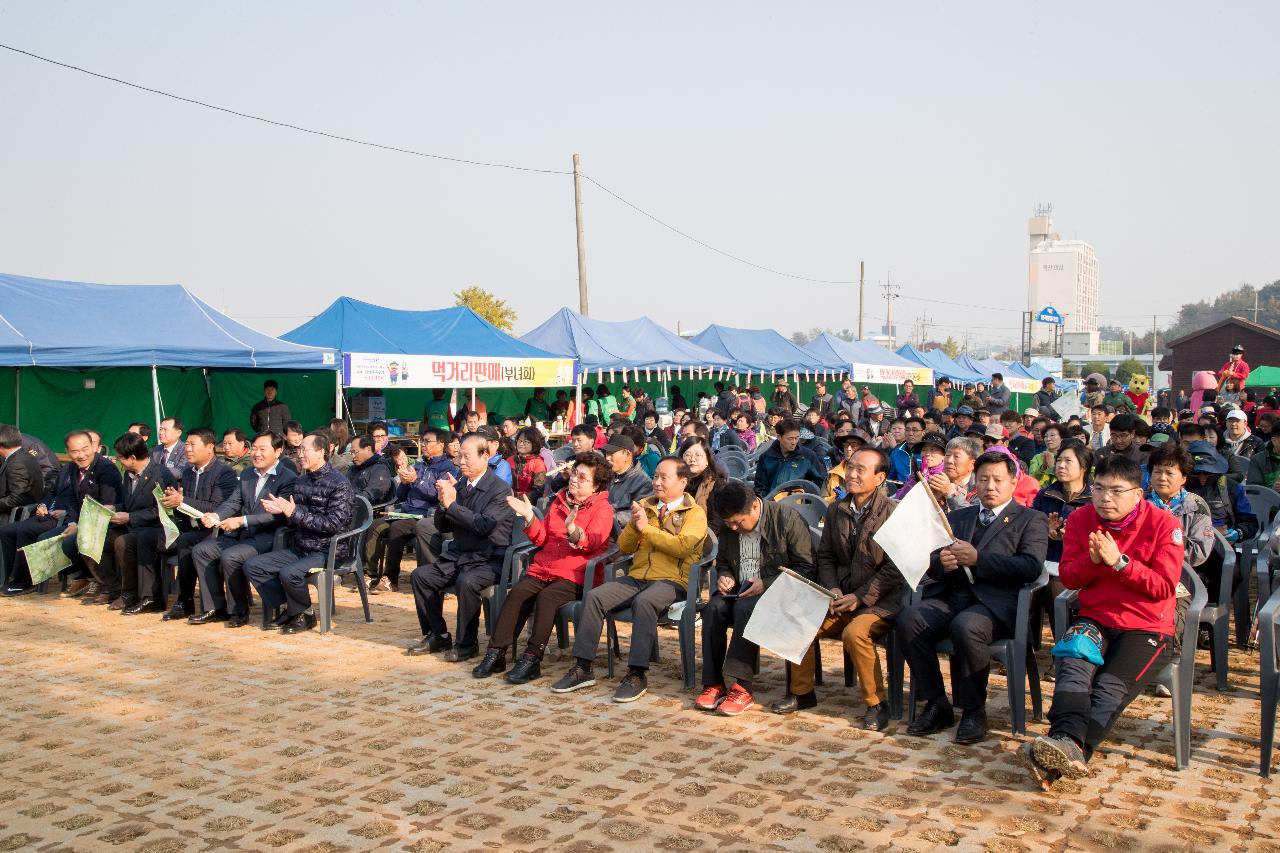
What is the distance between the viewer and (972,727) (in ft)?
14.9

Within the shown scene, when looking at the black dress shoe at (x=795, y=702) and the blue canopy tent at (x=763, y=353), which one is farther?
the blue canopy tent at (x=763, y=353)

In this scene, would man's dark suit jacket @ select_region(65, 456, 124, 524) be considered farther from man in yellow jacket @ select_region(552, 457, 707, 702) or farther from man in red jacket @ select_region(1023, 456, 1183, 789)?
man in red jacket @ select_region(1023, 456, 1183, 789)

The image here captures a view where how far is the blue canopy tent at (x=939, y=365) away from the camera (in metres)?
32.2

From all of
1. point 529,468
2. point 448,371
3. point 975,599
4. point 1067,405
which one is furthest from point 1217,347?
point 975,599

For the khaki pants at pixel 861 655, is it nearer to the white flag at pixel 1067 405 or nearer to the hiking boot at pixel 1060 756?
the hiking boot at pixel 1060 756

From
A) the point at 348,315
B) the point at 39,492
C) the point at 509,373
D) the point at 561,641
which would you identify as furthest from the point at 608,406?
the point at 561,641

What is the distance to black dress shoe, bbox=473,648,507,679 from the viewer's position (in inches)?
229

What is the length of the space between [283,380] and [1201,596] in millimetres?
14972

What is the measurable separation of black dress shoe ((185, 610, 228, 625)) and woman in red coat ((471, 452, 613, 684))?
2.49 metres

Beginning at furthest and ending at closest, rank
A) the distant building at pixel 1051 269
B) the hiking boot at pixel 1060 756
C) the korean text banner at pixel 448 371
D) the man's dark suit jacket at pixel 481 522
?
the distant building at pixel 1051 269, the korean text banner at pixel 448 371, the man's dark suit jacket at pixel 481 522, the hiking boot at pixel 1060 756

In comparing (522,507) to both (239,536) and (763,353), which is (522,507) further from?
(763,353)

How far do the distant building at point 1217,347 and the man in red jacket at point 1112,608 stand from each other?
39.9 metres

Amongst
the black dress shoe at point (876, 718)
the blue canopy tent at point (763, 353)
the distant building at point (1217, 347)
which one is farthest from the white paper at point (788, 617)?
the distant building at point (1217, 347)

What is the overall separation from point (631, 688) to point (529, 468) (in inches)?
137
